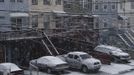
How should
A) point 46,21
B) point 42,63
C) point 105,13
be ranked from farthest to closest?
point 105,13 → point 46,21 → point 42,63

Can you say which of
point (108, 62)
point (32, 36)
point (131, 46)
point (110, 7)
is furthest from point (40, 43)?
point (110, 7)

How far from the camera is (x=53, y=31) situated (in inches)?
1229

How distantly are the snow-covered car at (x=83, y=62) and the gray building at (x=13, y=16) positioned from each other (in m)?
5.09

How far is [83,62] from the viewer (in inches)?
1024

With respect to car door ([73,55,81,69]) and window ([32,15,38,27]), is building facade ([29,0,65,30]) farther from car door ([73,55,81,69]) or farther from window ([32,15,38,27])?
car door ([73,55,81,69])

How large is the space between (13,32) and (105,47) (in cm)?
758

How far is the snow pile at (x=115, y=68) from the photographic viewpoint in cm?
2598

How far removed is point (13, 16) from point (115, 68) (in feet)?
30.5

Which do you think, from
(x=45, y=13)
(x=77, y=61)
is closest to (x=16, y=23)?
(x=45, y=13)

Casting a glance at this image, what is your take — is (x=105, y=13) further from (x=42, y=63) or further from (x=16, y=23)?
(x=42, y=63)

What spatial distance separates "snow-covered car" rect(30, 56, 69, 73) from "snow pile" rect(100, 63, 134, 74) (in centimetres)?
293

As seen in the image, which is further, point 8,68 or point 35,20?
point 35,20

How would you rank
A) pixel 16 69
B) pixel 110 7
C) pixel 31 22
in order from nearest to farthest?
pixel 16 69
pixel 31 22
pixel 110 7

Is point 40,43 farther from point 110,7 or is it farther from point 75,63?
A: point 110,7
